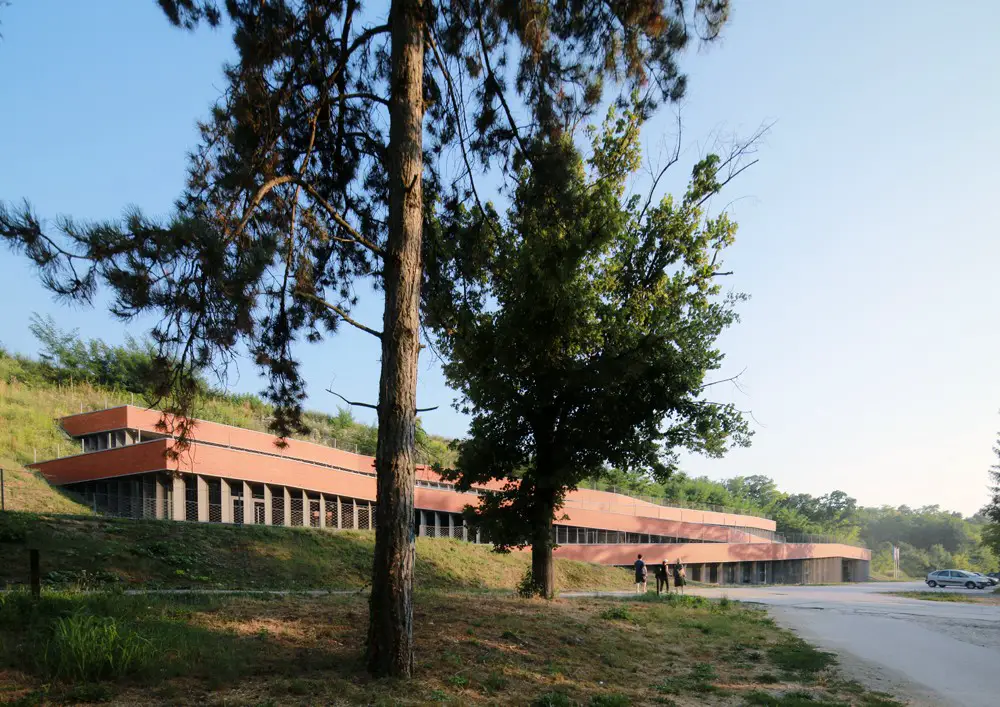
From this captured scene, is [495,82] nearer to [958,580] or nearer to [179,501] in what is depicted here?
[179,501]

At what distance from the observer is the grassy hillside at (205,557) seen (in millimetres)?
15555

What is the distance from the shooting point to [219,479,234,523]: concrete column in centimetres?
3078

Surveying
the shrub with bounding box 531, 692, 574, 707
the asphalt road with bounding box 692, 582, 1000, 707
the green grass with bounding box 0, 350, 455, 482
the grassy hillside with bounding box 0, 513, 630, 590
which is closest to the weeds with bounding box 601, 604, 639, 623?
the asphalt road with bounding box 692, 582, 1000, 707

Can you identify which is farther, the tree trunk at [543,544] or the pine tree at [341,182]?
the tree trunk at [543,544]

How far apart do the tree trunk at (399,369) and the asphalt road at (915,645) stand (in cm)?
633

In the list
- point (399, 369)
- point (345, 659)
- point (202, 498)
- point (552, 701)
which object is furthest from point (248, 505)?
point (552, 701)

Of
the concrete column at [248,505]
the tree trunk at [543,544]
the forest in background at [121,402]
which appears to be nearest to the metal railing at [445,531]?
the forest in background at [121,402]

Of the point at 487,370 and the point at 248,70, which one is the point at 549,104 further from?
the point at 487,370

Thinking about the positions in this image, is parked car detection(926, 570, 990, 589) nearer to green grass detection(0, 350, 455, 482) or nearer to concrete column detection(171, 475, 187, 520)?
green grass detection(0, 350, 455, 482)

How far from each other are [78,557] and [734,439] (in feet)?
49.3

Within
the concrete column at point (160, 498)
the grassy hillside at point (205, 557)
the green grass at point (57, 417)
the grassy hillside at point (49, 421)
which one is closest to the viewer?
the grassy hillside at point (205, 557)

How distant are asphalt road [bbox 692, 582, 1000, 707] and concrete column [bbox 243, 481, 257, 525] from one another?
20920 mm

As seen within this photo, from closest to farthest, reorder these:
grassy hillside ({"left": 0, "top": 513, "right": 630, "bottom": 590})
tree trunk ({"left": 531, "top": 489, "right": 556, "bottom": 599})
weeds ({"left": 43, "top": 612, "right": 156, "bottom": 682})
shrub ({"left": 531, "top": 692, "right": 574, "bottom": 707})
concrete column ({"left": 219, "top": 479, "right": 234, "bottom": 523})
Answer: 1. weeds ({"left": 43, "top": 612, "right": 156, "bottom": 682})
2. shrub ({"left": 531, "top": 692, "right": 574, "bottom": 707})
3. grassy hillside ({"left": 0, "top": 513, "right": 630, "bottom": 590})
4. tree trunk ({"left": 531, "top": 489, "right": 556, "bottom": 599})
5. concrete column ({"left": 219, "top": 479, "right": 234, "bottom": 523})

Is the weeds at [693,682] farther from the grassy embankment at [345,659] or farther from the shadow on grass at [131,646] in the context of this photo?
the shadow on grass at [131,646]
